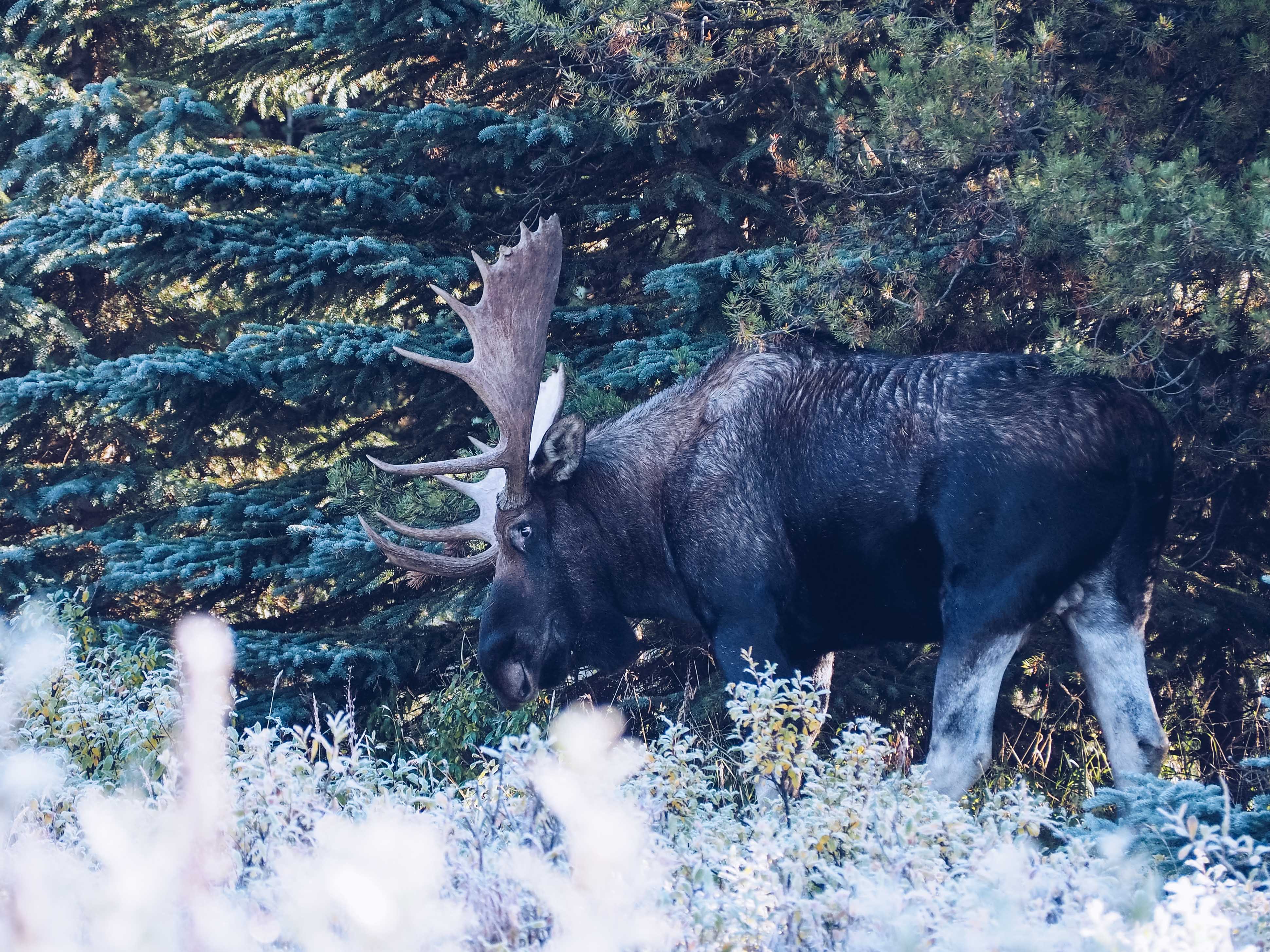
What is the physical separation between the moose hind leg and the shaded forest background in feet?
2.79

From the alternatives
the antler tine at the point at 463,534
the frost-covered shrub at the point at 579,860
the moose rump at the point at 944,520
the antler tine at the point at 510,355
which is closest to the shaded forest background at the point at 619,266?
the moose rump at the point at 944,520

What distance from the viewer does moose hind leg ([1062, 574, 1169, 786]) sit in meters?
4.34

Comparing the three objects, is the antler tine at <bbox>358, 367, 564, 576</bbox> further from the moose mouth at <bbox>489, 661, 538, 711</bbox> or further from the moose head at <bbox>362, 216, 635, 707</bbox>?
the moose mouth at <bbox>489, 661, 538, 711</bbox>

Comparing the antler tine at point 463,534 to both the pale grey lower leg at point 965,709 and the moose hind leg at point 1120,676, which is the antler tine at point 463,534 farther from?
the moose hind leg at point 1120,676

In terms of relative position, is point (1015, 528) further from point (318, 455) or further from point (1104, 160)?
point (318, 455)

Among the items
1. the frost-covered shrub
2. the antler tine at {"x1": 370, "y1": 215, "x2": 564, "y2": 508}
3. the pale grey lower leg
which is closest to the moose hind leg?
the pale grey lower leg

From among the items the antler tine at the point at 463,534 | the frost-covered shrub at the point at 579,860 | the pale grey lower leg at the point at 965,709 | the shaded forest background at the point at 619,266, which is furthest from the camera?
the antler tine at the point at 463,534

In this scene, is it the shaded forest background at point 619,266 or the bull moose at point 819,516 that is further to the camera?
the shaded forest background at point 619,266

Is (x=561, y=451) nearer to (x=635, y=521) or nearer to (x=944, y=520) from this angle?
(x=635, y=521)

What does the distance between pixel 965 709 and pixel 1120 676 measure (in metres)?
0.66

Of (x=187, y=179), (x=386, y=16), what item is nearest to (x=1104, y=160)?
(x=386, y=16)

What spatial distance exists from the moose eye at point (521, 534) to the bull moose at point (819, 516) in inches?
0.6

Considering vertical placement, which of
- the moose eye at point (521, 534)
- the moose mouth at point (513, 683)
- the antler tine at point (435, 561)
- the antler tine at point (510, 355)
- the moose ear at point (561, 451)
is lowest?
the moose mouth at point (513, 683)

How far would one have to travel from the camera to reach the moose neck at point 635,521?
5043 mm
